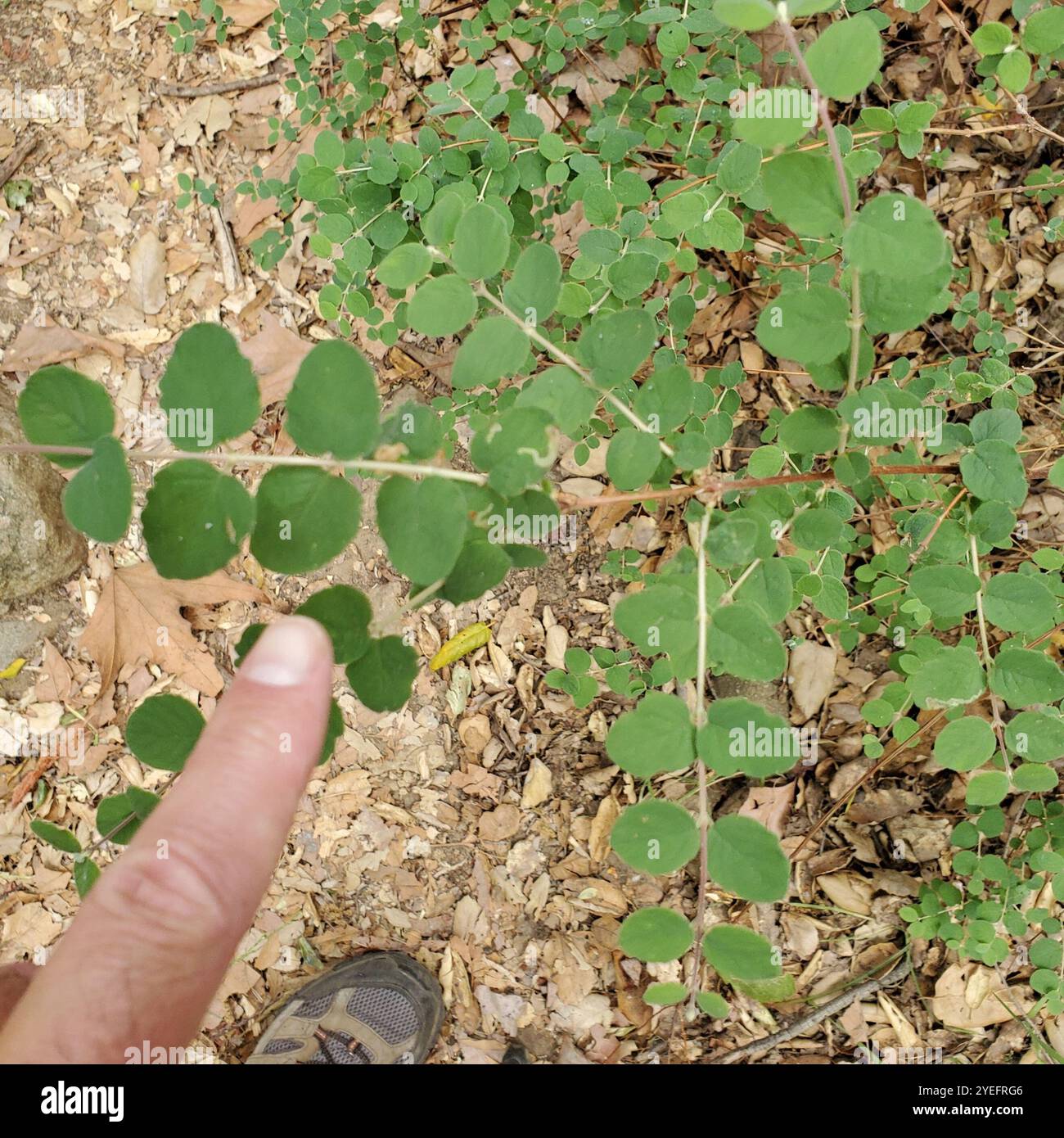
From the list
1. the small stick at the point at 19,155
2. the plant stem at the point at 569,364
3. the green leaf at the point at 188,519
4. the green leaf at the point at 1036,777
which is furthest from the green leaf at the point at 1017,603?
the small stick at the point at 19,155

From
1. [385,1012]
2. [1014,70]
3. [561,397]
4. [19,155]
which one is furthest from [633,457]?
[19,155]

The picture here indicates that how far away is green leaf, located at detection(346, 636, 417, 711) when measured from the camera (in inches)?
42.8

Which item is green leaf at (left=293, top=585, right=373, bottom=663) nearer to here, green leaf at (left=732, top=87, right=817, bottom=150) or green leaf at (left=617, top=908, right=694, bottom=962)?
green leaf at (left=617, top=908, right=694, bottom=962)

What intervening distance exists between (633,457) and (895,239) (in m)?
0.41

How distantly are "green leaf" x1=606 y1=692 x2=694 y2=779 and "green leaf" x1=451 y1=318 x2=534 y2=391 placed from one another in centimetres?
49

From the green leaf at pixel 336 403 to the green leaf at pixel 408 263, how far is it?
1.45 ft

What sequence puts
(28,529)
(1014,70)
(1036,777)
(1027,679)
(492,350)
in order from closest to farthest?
(492,350) → (1027,679) → (1036,777) → (1014,70) → (28,529)

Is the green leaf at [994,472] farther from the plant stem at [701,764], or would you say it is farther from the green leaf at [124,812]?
the green leaf at [124,812]

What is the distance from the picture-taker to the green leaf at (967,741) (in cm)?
127

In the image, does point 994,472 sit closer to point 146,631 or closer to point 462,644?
point 462,644

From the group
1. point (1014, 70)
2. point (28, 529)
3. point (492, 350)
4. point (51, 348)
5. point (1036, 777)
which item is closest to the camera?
point (492, 350)

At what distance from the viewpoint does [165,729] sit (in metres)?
1.21

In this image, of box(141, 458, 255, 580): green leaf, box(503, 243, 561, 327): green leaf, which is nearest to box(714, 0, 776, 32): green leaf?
box(503, 243, 561, 327): green leaf
